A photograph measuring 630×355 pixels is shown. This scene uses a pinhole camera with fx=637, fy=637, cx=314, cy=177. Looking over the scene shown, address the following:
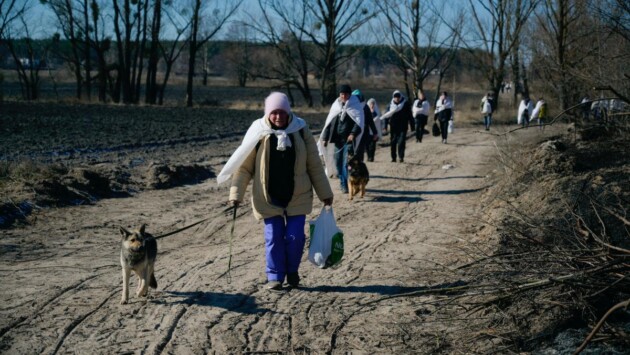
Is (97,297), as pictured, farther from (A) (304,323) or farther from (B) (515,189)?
(B) (515,189)

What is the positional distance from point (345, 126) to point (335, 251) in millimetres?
5342

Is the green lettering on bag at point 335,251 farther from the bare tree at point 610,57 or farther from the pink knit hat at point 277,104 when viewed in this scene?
the bare tree at point 610,57

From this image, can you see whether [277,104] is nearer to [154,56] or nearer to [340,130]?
[340,130]

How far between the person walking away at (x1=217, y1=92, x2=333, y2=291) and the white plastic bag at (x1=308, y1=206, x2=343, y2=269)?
7.8 inches

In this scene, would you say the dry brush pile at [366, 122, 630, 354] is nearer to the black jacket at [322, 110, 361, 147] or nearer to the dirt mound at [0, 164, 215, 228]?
the black jacket at [322, 110, 361, 147]

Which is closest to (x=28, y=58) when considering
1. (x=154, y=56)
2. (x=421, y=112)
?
(x=154, y=56)

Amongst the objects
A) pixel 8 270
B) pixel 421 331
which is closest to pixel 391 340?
pixel 421 331

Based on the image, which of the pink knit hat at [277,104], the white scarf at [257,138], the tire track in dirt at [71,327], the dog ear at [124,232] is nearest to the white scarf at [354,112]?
the white scarf at [257,138]

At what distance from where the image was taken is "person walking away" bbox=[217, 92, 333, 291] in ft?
20.9

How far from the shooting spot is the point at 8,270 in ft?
22.7

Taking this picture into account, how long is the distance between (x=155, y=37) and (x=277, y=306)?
147ft

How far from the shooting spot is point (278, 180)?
251 inches

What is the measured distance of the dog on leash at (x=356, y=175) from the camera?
11086 mm

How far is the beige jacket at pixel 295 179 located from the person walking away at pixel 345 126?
4995 millimetres
